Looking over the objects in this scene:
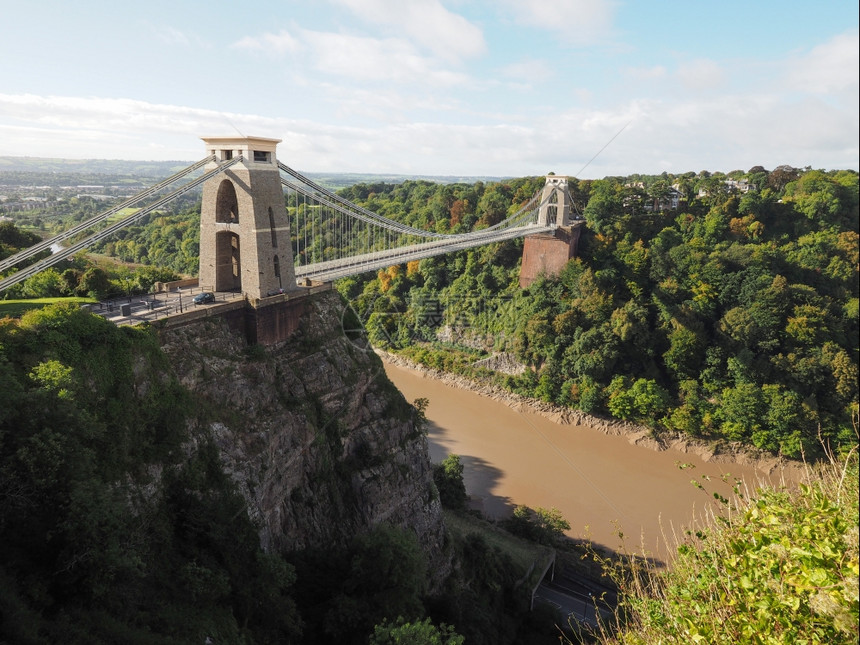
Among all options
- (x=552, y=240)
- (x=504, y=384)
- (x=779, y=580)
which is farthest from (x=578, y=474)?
(x=779, y=580)

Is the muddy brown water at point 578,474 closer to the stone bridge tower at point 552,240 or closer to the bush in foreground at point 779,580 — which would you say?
the stone bridge tower at point 552,240

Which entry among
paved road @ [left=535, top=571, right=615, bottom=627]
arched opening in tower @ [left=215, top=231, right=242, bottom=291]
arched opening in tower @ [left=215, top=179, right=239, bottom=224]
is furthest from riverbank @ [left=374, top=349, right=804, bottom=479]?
arched opening in tower @ [left=215, top=179, right=239, bottom=224]

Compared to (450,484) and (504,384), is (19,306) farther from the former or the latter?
(504,384)

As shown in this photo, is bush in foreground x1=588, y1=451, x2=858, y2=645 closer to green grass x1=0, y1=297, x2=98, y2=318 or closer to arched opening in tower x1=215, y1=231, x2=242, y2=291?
arched opening in tower x1=215, y1=231, x2=242, y2=291

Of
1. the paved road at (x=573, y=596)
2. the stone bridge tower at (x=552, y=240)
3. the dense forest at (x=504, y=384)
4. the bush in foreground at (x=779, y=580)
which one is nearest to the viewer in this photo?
the bush in foreground at (x=779, y=580)

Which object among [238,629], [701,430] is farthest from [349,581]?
[701,430]

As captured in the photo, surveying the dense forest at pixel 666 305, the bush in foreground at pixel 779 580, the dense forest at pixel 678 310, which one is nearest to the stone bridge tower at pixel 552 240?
the dense forest at pixel 678 310

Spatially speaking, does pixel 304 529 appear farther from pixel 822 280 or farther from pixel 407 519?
pixel 822 280
